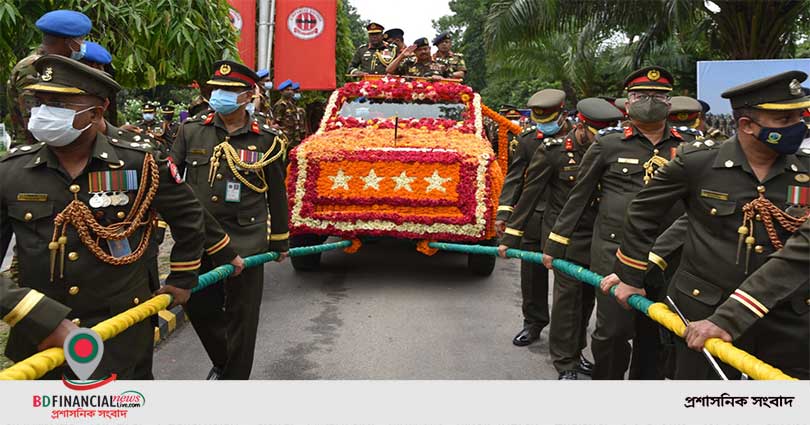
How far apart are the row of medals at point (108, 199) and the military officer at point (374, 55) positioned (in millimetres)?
8324

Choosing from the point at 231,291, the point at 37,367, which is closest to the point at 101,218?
the point at 37,367

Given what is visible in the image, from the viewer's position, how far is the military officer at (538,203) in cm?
566

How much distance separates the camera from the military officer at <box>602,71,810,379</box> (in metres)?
2.89

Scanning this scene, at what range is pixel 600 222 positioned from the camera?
14.5 ft

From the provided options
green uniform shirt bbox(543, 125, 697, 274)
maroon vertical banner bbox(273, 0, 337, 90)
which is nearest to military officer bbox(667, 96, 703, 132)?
green uniform shirt bbox(543, 125, 697, 274)

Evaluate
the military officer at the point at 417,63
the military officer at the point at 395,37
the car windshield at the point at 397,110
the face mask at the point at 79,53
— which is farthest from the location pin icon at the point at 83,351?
the military officer at the point at 395,37

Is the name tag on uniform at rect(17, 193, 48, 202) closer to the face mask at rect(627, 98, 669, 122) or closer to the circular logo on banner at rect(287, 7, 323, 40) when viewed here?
the face mask at rect(627, 98, 669, 122)

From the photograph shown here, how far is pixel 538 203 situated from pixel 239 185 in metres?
2.43

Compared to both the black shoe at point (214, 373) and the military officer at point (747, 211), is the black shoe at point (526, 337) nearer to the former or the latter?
the black shoe at point (214, 373)

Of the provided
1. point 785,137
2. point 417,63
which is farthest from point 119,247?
point 417,63

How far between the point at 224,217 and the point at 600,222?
7.74 ft

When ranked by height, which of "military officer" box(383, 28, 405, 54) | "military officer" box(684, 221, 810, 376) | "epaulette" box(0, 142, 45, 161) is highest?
"military officer" box(383, 28, 405, 54)

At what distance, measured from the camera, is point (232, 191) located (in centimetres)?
459

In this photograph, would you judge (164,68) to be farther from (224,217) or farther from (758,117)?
(758,117)
